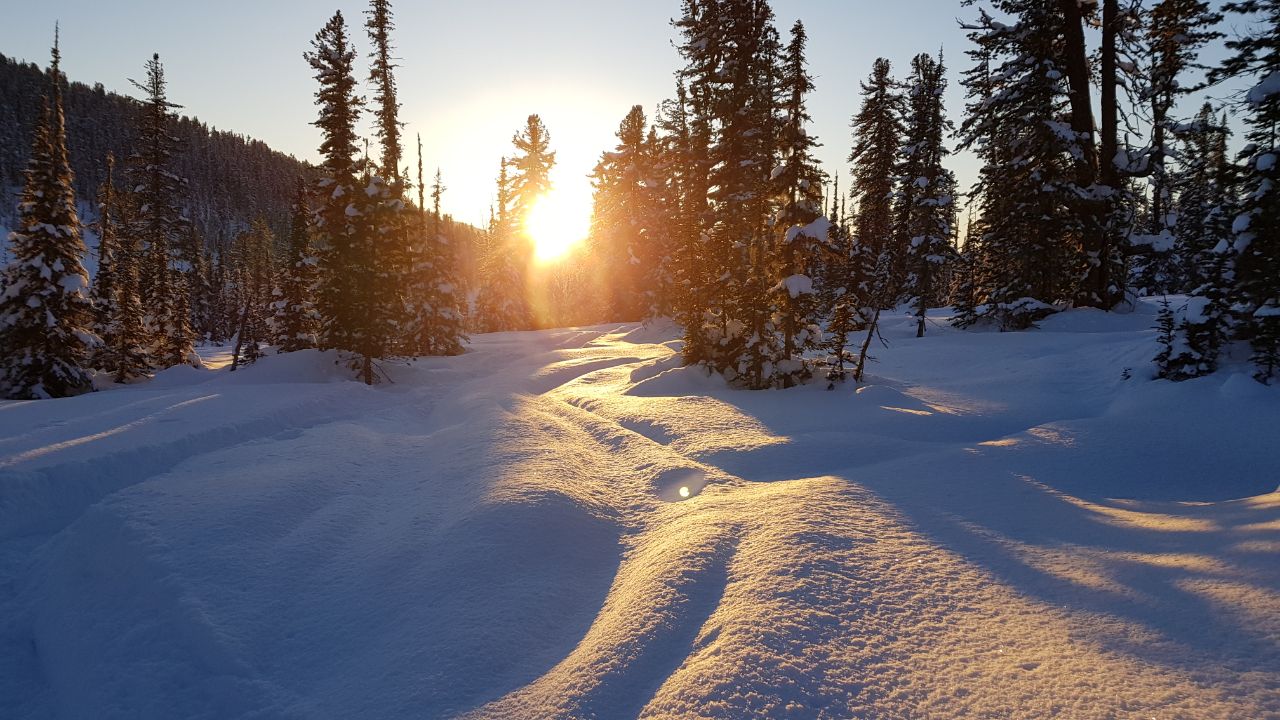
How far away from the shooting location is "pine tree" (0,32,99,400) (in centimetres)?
1944

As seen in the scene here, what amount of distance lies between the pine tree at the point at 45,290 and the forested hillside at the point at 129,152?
238 feet

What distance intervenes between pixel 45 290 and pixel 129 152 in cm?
12476

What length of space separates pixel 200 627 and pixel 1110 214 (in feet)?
73.3

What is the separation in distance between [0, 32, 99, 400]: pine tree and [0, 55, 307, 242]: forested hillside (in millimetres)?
72663

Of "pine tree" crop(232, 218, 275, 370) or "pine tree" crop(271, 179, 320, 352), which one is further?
"pine tree" crop(232, 218, 275, 370)

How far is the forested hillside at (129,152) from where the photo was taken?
310ft

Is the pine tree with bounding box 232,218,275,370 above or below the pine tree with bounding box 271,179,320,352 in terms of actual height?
above

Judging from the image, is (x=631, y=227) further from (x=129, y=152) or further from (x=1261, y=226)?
(x=129, y=152)

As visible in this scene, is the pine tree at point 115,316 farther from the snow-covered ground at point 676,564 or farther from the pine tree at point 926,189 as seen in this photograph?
the pine tree at point 926,189

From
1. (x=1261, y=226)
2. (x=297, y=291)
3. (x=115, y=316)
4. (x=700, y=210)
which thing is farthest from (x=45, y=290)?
(x=1261, y=226)

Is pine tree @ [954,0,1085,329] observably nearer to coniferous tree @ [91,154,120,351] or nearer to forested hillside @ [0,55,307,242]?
coniferous tree @ [91,154,120,351]

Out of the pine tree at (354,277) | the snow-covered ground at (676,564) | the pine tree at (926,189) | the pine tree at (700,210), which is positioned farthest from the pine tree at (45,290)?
the pine tree at (926,189)

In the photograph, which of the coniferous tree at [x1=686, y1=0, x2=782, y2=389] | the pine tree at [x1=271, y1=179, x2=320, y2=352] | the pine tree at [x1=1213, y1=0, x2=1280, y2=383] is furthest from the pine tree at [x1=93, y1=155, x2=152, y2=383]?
the pine tree at [x1=1213, y1=0, x2=1280, y2=383]

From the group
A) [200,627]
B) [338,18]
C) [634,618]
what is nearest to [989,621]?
[634,618]
